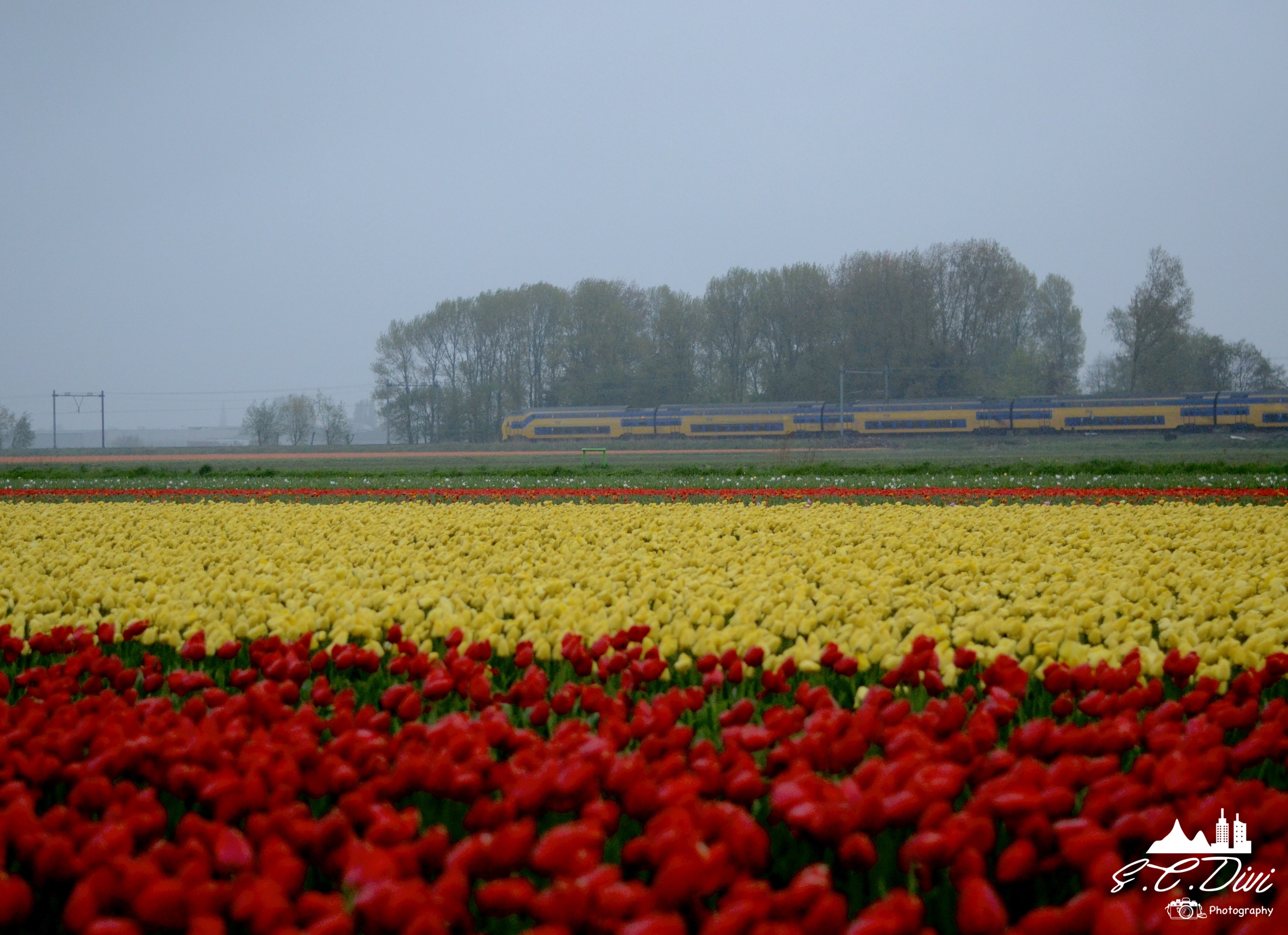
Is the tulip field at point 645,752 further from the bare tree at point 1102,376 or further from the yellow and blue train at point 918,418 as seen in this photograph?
the bare tree at point 1102,376

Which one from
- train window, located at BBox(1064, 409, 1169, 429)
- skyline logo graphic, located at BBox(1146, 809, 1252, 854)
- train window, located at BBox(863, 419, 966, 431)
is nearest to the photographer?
skyline logo graphic, located at BBox(1146, 809, 1252, 854)

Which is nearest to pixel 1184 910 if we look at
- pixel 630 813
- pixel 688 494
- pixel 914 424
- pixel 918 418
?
pixel 630 813

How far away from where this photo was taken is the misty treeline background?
60.6 meters

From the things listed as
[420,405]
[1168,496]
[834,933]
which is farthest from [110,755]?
[420,405]

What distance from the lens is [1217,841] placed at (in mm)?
2072

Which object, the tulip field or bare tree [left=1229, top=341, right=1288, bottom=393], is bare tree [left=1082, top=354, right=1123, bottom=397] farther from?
the tulip field

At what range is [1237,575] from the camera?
5.77 m

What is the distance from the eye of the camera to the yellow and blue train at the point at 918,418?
42375 mm

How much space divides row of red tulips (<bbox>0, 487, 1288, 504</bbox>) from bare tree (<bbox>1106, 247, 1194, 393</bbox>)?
47669 mm

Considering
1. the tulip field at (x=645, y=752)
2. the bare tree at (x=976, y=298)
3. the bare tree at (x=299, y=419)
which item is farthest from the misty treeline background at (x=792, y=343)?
the tulip field at (x=645, y=752)

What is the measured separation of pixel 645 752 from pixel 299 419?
8432cm

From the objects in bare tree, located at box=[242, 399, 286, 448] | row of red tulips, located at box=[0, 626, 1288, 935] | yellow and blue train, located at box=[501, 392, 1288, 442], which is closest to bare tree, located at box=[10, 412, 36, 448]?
bare tree, located at box=[242, 399, 286, 448]

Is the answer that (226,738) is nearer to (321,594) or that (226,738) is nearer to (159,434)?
(321,594)

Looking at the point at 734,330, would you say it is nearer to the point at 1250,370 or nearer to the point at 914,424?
the point at 914,424
